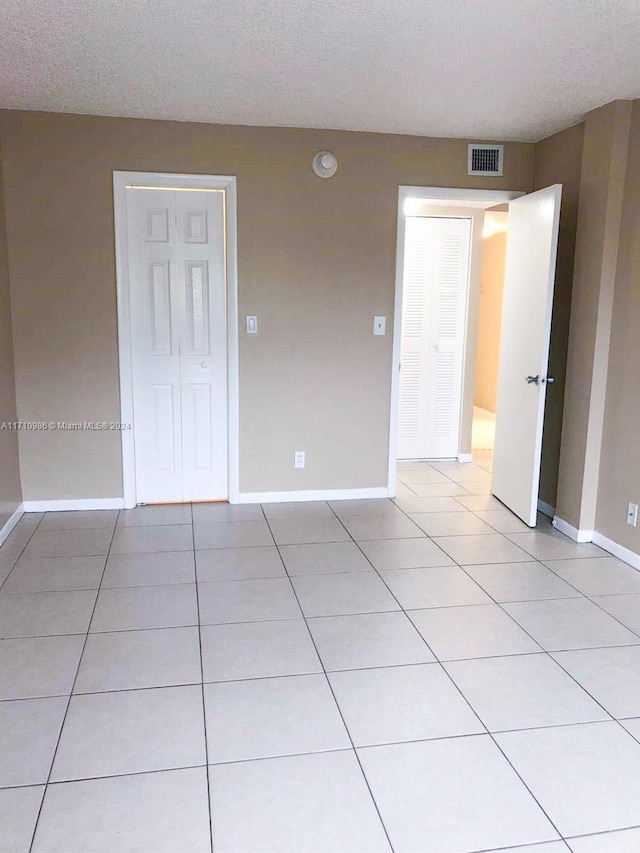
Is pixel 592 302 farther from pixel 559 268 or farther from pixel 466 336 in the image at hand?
pixel 466 336

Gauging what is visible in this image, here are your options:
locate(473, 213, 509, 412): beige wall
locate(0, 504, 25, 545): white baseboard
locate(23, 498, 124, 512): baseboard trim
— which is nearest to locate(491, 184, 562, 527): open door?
locate(23, 498, 124, 512): baseboard trim

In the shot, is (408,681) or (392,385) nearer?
(408,681)

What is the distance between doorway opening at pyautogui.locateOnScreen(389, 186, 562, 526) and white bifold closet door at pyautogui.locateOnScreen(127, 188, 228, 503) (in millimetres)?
1194

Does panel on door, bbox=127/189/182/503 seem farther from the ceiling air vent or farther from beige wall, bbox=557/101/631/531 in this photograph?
beige wall, bbox=557/101/631/531

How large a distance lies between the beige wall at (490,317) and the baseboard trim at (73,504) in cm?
544

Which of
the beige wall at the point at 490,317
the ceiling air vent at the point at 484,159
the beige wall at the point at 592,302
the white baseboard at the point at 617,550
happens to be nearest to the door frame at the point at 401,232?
the ceiling air vent at the point at 484,159

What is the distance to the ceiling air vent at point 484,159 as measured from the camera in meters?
4.20

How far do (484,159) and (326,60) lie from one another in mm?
1733

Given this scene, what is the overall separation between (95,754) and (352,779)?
0.75m

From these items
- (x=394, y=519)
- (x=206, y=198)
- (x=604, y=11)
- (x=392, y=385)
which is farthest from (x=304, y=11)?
(x=394, y=519)

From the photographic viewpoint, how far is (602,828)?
1.64 meters

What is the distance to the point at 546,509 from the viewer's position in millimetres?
4203

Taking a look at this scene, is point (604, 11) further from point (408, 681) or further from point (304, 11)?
point (408, 681)

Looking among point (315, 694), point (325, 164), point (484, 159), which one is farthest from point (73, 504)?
point (484, 159)
